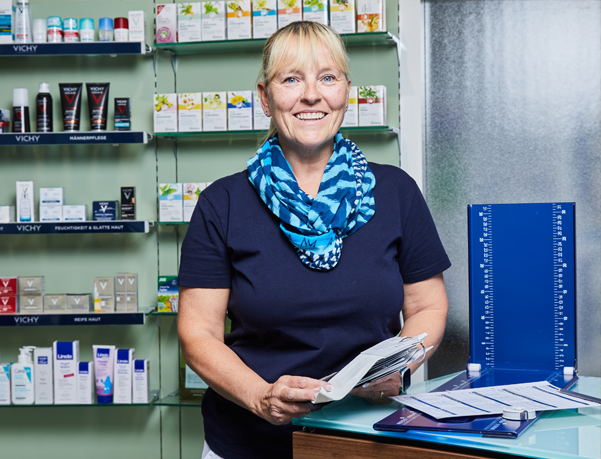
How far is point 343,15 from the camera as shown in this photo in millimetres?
2557

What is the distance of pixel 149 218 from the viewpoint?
9.43ft

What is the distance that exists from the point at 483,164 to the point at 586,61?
618mm

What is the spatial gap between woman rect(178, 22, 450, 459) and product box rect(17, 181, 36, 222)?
1.63m

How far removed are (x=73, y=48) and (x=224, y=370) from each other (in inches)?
77.3

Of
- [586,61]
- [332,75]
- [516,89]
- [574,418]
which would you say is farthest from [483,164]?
[574,418]

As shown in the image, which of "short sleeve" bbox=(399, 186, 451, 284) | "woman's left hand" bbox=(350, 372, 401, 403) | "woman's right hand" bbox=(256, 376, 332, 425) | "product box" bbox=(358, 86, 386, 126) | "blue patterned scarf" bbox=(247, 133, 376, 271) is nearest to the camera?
"woman's right hand" bbox=(256, 376, 332, 425)

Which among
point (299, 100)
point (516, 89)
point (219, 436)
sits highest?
point (516, 89)

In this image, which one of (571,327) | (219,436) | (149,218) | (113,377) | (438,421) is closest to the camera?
(438,421)

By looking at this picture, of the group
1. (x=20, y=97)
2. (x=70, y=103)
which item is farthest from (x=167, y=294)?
(x=20, y=97)

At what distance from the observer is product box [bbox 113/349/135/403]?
265 centimetres

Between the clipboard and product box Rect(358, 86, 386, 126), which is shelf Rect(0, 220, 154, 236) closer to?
product box Rect(358, 86, 386, 126)

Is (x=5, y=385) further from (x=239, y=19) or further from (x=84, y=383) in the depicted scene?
(x=239, y=19)

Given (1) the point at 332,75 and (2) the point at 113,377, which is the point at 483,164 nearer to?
(1) the point at 332,75

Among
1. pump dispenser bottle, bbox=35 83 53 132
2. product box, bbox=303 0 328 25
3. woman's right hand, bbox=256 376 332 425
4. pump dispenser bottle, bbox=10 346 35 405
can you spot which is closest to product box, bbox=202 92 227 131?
product box, bbox=303 0 328 25
